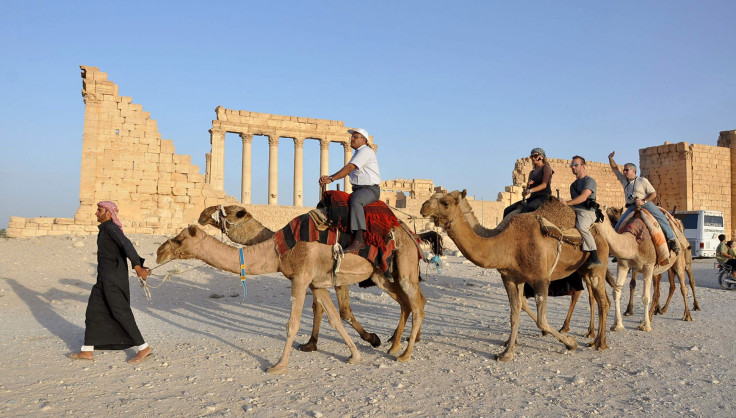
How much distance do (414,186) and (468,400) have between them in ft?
123

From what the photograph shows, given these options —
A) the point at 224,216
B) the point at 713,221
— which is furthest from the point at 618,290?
the point at 713,221

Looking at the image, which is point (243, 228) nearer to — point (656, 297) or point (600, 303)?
point (600, 303)

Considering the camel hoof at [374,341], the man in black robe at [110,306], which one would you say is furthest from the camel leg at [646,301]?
the man in black robe at [110,306]

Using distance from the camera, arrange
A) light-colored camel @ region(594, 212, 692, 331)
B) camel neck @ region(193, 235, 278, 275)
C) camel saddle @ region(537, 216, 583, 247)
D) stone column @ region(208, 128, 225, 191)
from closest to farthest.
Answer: camel neck @ region(193, 235, 278, 275), camel saddle @ region(537, 216, 583, 247), light-colored camel @ region(594, 212, 692, 331), stone column @ region(208, 128, 225, 191)

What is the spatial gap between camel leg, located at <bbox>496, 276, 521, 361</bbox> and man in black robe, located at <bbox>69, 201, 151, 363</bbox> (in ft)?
12.1

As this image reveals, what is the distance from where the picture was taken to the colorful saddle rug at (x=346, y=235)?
529 cm

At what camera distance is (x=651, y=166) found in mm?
30109

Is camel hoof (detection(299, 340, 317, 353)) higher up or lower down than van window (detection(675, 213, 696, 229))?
lower down

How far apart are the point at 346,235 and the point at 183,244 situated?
156 cm

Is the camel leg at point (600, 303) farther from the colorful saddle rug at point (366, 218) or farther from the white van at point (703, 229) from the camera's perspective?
the white van at point (703, 229)

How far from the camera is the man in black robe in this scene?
5.51m

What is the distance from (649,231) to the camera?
739 cm

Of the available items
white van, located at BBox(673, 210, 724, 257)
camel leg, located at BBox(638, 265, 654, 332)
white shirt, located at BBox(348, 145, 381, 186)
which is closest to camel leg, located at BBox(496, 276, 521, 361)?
white shirt, located at BBox(348, 145, 381, 186)

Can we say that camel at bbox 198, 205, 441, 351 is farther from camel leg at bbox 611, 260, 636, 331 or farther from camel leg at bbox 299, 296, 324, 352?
camel leg at bbox 611, 260, 636, 331
